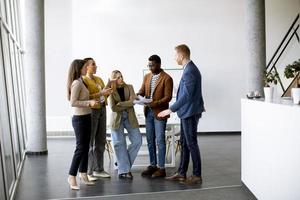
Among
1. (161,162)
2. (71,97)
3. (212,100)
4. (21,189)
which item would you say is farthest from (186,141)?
(212,100)

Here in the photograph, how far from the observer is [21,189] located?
5.62m

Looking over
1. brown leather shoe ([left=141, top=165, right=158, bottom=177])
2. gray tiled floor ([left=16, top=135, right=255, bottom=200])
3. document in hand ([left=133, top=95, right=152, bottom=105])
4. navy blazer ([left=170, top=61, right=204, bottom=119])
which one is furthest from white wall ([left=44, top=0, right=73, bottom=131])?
navy blazer ([left=170, top=61, right=204, bottom=119])

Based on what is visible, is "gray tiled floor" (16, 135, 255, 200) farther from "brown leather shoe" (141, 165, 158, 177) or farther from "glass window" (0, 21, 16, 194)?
"glass window" (0, 21, 16, 194)

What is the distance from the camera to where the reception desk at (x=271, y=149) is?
11.5 feet

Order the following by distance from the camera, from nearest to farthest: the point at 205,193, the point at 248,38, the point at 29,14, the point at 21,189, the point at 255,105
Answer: the point at 255,105, the point at 205,193, the point at 21,189, the point at 29,14, the point at 248,38

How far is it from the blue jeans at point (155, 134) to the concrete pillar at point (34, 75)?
133 inches

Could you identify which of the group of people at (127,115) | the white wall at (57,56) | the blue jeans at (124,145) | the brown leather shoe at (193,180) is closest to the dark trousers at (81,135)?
the group of people at (127,115)

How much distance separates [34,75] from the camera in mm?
8602

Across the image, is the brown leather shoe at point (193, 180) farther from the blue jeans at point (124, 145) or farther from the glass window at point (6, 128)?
the glass window at point (6, 128)

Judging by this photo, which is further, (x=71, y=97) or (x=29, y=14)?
(x=29, y=14)

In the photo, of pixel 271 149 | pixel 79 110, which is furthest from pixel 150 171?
pixel 271 149

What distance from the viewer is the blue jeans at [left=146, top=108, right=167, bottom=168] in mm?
6078

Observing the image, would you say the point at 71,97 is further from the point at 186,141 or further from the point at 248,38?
the point at 248,38

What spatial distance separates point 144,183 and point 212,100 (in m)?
6.68
